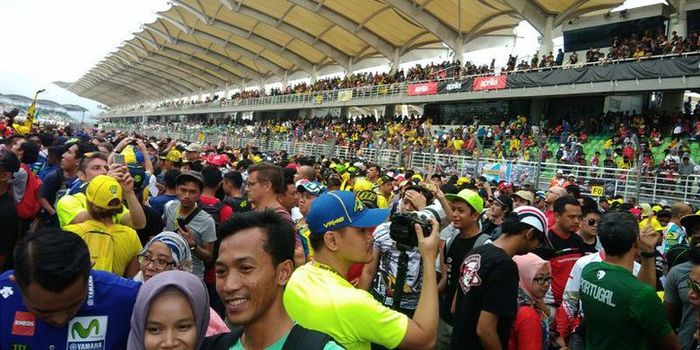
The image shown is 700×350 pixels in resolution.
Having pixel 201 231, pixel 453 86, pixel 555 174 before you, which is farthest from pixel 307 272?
pixel 453 86

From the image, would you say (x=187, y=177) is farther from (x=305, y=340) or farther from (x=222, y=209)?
(x=305, y=340)

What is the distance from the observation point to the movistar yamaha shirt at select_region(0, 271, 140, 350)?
1908mm

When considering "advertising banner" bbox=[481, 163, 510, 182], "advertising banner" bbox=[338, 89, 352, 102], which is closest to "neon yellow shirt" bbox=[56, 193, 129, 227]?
"advertising banner" bbox=[481, 163, 510, 182]

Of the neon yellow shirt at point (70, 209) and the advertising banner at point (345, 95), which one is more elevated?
the advertising banner at point (345, 95)

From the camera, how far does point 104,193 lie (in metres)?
2.92

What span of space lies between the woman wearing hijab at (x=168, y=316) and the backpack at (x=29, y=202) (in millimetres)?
3640

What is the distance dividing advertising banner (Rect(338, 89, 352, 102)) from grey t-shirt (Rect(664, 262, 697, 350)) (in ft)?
109

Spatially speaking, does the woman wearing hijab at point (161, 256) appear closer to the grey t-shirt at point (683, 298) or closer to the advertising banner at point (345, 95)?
the grey t-shirt at point (683, 298)

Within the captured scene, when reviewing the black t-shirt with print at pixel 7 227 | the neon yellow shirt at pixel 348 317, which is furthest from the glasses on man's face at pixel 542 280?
the black t-shirt with print at pixel 7 227

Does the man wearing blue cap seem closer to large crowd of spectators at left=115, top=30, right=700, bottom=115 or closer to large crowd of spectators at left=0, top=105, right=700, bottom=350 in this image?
large crowd of spectators at left=0, top=105, right=700, bottom=350

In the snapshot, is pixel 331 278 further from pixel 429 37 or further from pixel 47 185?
pixel 429 37

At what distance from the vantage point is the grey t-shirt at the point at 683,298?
10.6ft

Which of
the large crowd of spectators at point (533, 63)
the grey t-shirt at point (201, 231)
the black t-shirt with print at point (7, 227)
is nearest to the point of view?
the black t-shirt with print at point (7, 227)

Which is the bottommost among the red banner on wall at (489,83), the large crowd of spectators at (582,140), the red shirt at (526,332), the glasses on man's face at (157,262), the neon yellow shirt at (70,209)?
the red shirt at (526,332)
